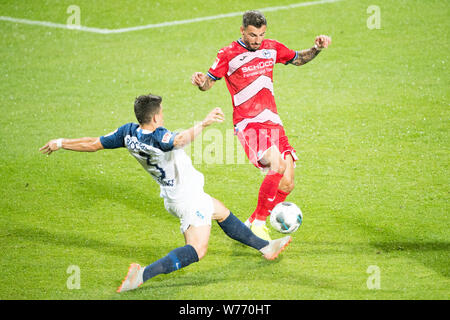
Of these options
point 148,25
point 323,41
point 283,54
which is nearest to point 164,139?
point 283,54

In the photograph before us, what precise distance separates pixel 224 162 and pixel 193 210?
3307 mm

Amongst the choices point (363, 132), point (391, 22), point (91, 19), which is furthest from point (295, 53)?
point (91, 19)

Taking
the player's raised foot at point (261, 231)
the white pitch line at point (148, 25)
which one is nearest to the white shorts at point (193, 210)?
the player's raised foot at point (261, 231)

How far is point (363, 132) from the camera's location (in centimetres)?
956

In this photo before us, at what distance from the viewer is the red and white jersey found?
22.9 feet

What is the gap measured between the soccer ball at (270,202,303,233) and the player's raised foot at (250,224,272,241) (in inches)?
15.6

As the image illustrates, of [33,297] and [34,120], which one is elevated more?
[34,120]

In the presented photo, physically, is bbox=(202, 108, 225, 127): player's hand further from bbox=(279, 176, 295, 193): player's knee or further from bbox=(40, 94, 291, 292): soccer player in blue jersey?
bbox=(279, 176, 295, 193): player's knee

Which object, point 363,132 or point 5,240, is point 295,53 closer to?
point 363,132

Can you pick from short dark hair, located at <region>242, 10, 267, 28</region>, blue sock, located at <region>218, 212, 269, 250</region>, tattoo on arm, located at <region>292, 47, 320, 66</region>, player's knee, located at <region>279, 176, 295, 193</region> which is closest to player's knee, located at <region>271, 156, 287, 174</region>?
player's knee, located at <region>279, 176, 295, 193</region>

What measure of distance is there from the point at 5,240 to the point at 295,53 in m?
3.97

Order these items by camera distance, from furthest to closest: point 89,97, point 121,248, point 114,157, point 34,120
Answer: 1. point 89,97
2. point 34,120
3. point 114,157
4. point 121,248

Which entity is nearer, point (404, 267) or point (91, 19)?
point (404, 267)

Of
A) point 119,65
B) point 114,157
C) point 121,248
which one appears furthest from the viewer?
point 119,65
